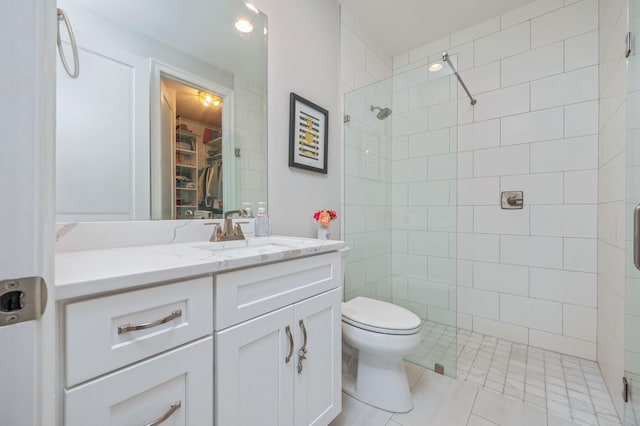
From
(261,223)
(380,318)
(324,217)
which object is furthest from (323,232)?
(380,318)

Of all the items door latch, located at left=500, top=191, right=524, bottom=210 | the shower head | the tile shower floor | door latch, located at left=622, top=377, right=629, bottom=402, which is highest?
the shower head

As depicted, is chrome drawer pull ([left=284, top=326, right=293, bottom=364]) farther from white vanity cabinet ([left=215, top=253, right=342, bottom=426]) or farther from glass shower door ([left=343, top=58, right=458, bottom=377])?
glass shower door ([left=343, top=58, right=458, bottom=377])

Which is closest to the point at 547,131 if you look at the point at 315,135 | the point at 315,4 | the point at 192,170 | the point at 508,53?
the point at 508,53

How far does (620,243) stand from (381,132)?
1.55 metres

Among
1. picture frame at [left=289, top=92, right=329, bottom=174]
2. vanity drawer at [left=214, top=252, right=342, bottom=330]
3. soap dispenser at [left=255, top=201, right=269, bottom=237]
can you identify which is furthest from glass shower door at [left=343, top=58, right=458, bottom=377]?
vanity drawer at [left=214, top=252, right=342, bottom=330]

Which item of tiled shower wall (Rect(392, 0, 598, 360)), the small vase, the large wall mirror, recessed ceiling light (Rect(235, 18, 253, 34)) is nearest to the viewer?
the large wall mirror

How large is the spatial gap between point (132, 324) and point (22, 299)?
25cm

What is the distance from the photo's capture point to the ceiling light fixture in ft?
4.15

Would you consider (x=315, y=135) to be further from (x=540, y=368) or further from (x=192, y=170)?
(x=540, y=368)

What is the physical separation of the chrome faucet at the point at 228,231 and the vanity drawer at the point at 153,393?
568 mm

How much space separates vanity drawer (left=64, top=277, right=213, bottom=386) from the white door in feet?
0.40

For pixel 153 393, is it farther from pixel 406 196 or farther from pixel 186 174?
pixel 406 196

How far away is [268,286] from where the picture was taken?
87 cm

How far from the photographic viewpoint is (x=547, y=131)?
194cm
